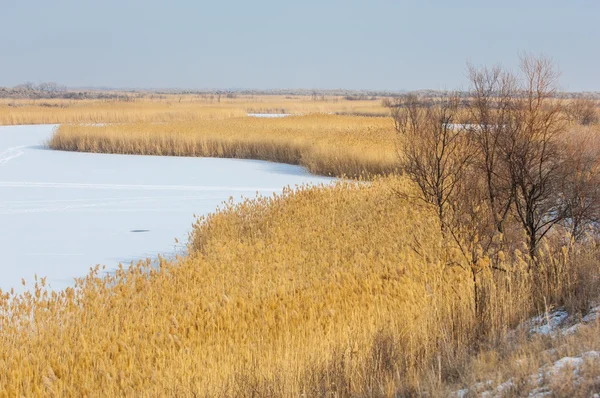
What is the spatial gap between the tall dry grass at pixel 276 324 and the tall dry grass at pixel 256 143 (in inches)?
382

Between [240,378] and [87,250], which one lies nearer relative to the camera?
[240,378]

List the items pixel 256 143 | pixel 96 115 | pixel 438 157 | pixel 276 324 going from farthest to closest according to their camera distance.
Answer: pixel 96 115 < pixel 256 143 < pixel 438 157 < pixel 276 324

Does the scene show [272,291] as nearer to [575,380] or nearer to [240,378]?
[240,378]

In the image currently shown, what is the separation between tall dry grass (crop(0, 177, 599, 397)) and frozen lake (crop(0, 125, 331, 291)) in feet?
6.44

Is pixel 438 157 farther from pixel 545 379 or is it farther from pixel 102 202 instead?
pixel 102 202

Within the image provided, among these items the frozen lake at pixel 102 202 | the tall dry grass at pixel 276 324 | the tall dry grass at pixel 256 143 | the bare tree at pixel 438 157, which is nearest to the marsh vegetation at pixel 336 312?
the tall dry grass at pixel 276 324

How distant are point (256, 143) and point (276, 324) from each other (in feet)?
57.1

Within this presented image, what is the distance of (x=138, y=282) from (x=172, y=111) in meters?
36.9

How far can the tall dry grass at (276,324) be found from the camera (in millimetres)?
4043

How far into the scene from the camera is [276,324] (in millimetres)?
5254

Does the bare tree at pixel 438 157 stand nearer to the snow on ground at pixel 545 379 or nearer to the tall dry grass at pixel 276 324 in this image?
the tall dry grass at pixel 276 324

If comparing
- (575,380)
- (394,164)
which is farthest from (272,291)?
(394,164)

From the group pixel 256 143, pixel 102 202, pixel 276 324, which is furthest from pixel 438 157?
pixel 256 143

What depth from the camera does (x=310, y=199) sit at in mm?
10641
